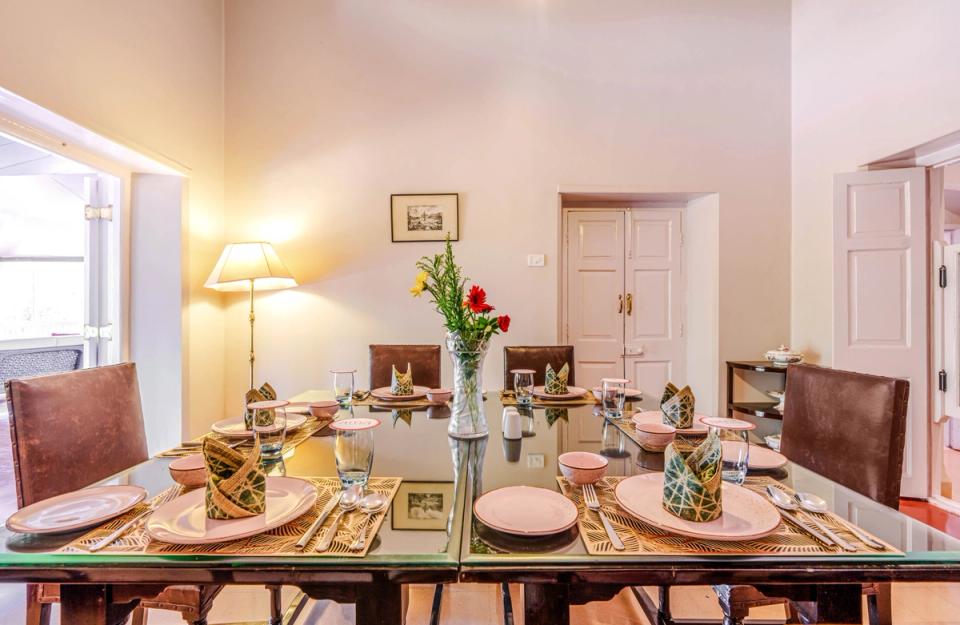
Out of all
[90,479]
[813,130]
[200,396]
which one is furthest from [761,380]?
[200,396]

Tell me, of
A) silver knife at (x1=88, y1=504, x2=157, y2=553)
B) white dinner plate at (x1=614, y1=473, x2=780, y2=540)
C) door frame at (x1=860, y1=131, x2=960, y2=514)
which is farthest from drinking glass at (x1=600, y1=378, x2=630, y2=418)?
door frame at (x1=860, y1=131, x2=960, y2=514)

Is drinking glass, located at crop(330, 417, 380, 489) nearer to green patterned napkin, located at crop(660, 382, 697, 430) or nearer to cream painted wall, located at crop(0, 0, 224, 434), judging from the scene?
green patterned napkin, located at crop(660, 382, 697, 430)

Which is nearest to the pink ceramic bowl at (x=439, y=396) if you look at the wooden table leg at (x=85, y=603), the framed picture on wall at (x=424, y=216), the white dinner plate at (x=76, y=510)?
the white dinner plate at (x=76, y=510)

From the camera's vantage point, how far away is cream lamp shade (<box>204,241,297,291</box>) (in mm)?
2709

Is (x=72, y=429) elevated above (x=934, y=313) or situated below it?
below

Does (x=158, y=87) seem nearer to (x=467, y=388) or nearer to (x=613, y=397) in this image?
(x=467, y=388)

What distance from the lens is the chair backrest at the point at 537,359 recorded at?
7.51ft

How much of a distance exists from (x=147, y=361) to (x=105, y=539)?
2.40 meters

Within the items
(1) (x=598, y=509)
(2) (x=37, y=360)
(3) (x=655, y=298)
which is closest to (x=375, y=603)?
(1) (x=598, y=509)

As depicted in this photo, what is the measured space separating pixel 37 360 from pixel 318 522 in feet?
7.75

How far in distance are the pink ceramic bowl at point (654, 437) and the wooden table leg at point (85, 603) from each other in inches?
49.2

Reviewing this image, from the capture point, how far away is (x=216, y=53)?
3.06 meters

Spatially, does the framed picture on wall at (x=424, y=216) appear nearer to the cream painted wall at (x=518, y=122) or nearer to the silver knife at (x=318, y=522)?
the cream painted wall at (x=518, y=122)

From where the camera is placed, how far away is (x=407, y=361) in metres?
2.31
